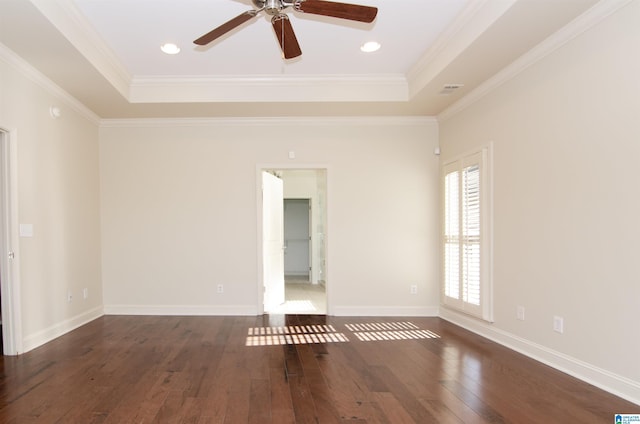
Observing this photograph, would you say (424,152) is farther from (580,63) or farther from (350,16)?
(350,16)

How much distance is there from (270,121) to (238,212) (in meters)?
1.31

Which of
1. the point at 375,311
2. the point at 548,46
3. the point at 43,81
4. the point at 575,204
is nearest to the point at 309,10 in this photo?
the point at 548,46

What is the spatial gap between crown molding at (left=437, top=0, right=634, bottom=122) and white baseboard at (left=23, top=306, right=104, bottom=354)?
203 inches

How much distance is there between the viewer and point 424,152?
5.10 m

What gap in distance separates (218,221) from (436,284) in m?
3.07

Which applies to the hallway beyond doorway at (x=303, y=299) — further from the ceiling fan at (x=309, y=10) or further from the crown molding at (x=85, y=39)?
the ceiling fan at (x=309, y=10)

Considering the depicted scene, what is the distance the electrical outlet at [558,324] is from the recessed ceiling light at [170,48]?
4166mm

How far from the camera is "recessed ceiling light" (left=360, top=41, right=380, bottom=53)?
3.59 meters

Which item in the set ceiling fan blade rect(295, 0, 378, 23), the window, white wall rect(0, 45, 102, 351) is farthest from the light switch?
the window

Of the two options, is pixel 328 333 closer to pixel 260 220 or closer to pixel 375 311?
pixel 375 311

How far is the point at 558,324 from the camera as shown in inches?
119

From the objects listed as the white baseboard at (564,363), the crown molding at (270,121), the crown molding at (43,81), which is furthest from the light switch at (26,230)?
the white baseboard at (564,363)

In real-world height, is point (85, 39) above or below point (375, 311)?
above

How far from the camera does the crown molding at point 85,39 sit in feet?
9.12
